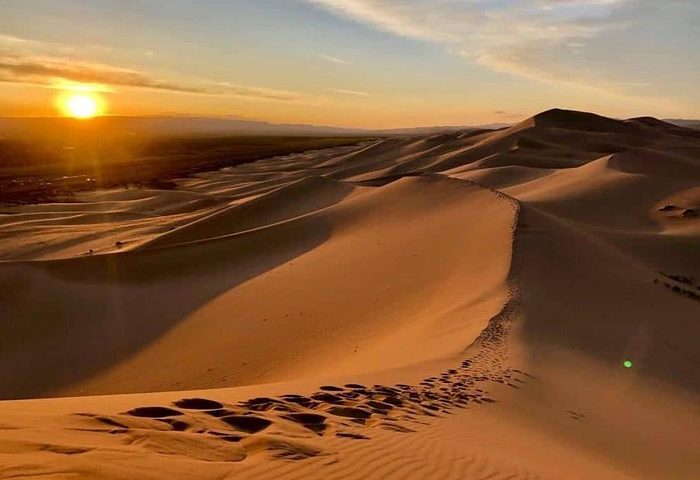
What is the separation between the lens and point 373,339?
913 cm

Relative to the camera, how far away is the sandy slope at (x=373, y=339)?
14.3 feet

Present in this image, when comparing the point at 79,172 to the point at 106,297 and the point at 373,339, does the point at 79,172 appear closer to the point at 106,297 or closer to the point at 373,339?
the point at 106,297

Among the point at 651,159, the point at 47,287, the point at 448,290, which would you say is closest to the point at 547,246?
the point at 448,290

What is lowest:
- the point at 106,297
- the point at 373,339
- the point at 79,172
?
the point at 106,297

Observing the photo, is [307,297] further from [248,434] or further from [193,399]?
[248,434]

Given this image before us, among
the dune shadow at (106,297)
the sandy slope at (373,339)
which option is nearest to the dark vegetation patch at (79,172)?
the sandy slope at (373,339)

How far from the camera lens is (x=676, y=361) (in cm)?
836

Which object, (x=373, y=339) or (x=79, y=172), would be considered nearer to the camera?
(x=373, y=339)

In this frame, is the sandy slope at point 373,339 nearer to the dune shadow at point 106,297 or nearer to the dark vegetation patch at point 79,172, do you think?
the dune shadow at point 106,297

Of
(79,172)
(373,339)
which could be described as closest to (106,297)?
(373,339)

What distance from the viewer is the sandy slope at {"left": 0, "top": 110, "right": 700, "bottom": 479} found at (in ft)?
14.3

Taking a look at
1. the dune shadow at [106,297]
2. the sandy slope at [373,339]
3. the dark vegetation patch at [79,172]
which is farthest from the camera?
the dark vegetation patch at [79,172]

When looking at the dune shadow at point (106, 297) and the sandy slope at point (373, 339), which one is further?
the dune shadow at point (106, 297)

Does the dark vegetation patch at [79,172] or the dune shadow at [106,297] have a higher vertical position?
the dark vegetation patch at [79,172]
